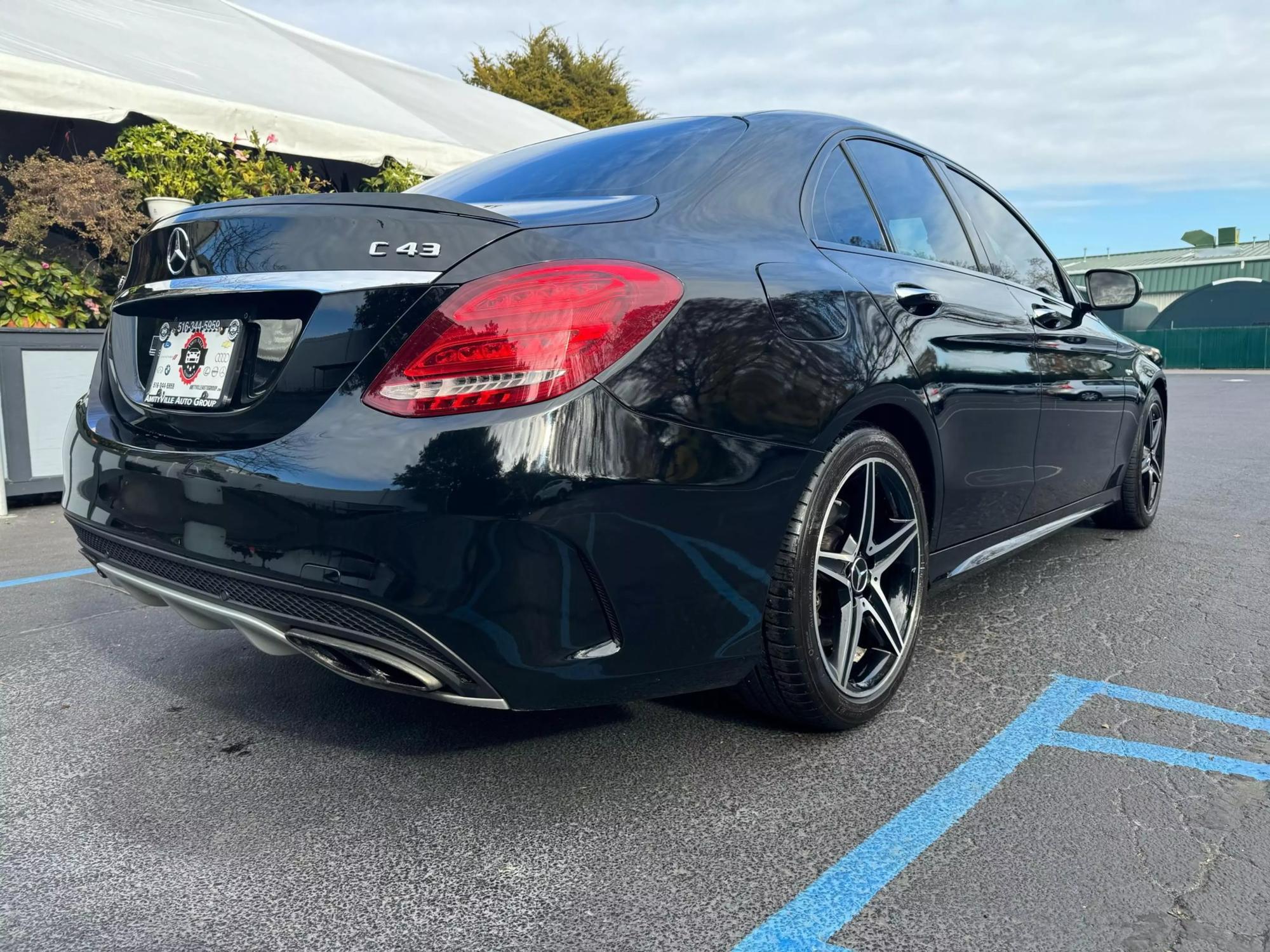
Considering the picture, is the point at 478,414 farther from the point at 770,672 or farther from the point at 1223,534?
the point at 1223,534

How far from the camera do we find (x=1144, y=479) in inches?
197

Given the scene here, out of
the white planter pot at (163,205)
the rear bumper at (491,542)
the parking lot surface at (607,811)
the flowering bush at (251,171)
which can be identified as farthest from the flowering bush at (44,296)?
the rear bumper at (491,542)

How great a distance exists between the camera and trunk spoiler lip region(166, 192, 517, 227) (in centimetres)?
201

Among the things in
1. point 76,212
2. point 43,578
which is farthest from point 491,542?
point 76,212

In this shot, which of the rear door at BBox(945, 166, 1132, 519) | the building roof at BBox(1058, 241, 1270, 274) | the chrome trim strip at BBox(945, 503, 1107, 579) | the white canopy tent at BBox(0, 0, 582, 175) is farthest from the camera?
the building roof at BBox(1058, 241, 1270, 274)

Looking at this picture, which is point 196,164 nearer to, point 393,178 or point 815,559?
point 393,178

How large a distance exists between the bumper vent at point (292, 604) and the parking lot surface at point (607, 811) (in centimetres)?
45

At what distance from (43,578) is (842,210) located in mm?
3651

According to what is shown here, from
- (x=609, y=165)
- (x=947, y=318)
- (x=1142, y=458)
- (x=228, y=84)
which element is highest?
(x=228, y=84)

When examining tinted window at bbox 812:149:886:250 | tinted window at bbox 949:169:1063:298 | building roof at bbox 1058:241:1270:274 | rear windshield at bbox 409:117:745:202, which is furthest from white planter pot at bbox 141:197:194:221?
building roof at bbox 1058:241:1270:274

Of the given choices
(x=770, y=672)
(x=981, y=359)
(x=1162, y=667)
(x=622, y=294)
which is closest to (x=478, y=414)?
(x=622, y=294)

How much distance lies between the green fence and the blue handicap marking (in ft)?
127

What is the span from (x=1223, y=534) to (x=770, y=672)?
3755mm

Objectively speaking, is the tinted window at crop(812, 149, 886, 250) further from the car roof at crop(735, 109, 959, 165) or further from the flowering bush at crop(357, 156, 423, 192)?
the flowering bush at crop(357, 156, 423, 192)
